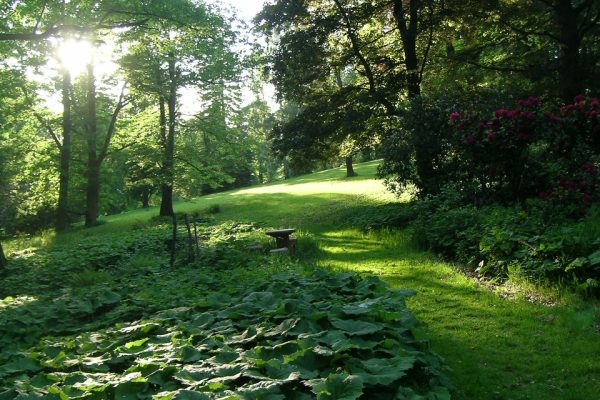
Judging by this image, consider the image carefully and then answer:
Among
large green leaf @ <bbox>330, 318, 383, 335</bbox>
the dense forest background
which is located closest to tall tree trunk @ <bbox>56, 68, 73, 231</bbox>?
the dense forest background

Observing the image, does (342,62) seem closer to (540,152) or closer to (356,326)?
(540,152)

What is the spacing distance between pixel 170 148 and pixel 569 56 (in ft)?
58.9

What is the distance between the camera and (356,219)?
14.6 meters

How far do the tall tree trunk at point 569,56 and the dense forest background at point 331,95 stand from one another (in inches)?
1.1

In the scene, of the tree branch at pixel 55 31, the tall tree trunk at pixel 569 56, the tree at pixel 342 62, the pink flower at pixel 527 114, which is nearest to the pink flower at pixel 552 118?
the pink flower at pixel 527 114

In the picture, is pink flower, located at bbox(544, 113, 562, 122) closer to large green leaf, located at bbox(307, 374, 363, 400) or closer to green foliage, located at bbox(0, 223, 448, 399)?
green foliage, located at bbox(0, 223, 448, 399)

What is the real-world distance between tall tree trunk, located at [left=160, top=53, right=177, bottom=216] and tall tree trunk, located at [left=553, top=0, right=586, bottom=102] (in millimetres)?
16986

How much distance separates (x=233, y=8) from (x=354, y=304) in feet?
73.7

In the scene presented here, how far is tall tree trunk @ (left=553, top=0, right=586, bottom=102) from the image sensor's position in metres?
12.3

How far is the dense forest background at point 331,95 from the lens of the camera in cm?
928

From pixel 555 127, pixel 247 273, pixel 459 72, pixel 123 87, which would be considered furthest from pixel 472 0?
pixel 123 87

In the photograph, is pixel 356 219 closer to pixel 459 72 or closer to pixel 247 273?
pixel 459 72

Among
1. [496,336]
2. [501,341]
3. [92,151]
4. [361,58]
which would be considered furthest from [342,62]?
[92,151]

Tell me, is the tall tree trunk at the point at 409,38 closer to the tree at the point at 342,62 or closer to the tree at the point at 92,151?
the tree at the point at 342,62
